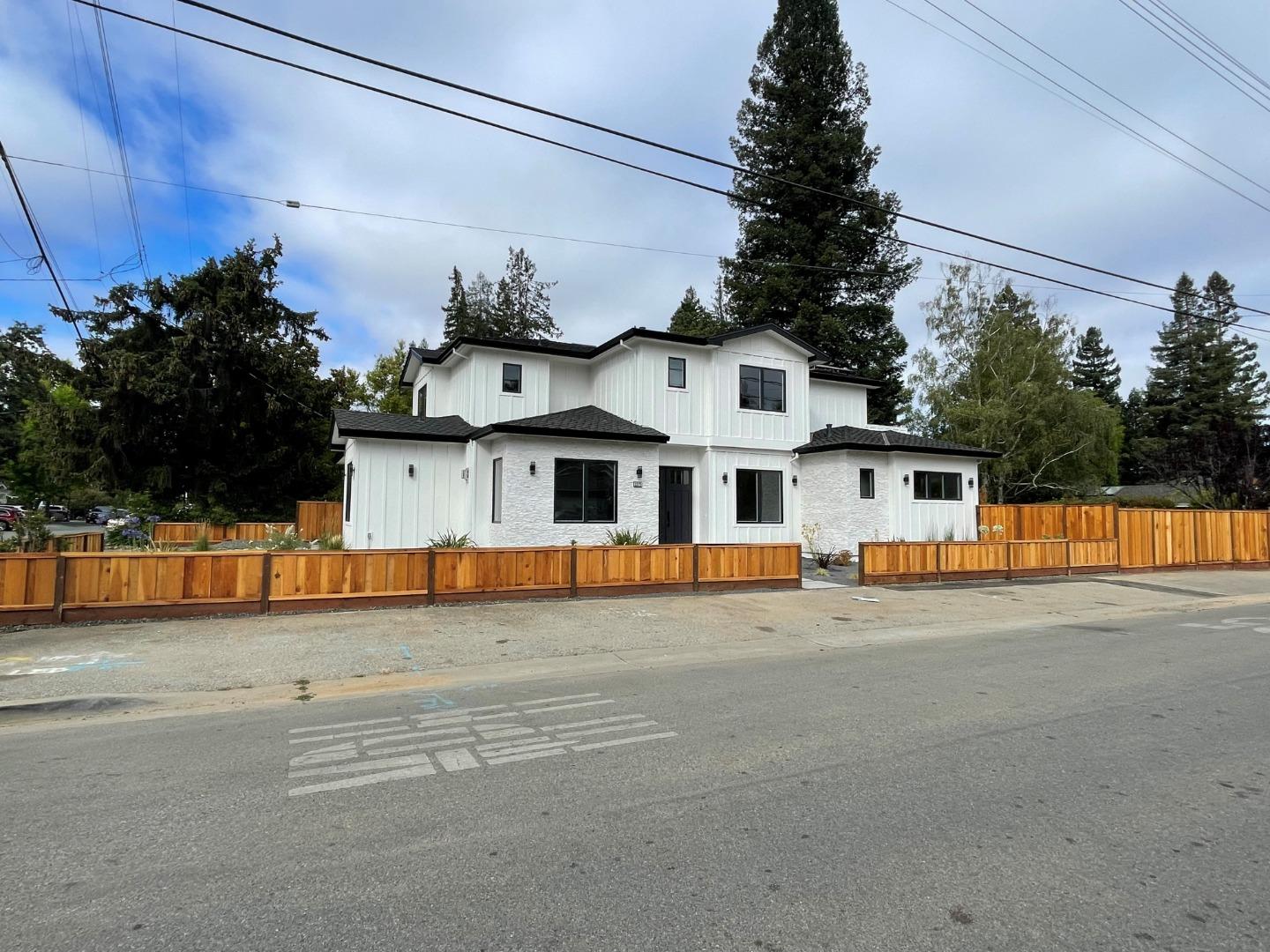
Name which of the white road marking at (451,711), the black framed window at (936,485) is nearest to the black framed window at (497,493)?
the white road marking at (451,711)

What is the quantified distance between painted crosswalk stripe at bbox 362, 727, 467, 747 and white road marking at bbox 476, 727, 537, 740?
0.59 feet

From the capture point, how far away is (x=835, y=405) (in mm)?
22391

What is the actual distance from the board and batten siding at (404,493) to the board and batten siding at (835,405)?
11.2 metres

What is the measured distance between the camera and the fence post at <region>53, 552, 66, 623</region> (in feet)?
30.3

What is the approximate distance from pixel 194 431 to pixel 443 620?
2708cm

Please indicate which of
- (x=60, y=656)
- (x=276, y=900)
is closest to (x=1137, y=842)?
(x=276, y=900)

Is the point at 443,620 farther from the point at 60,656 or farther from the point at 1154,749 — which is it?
the point at 1154,749

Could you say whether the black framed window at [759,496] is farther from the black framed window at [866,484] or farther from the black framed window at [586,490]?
the black framed window at [586,490]

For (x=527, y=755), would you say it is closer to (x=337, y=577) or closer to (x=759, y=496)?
(x=337, y=577)

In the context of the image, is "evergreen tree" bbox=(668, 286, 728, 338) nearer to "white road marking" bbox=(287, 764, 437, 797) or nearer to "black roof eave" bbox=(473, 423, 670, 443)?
"black roof eave" bbox=(473, 423, 670, 443)

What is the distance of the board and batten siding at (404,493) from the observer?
1644 centimetres

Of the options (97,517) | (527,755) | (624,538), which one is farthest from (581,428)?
(97,517)

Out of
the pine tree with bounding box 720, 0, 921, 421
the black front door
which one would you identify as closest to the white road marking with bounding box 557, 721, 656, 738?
the black front door

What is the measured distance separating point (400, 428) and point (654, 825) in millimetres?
15015
